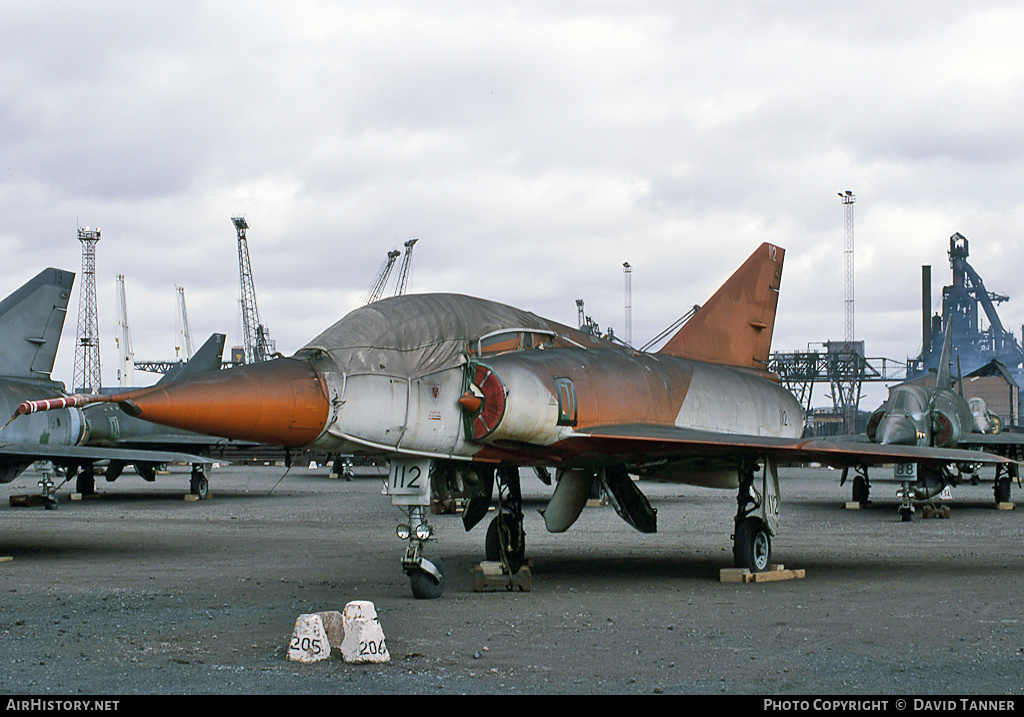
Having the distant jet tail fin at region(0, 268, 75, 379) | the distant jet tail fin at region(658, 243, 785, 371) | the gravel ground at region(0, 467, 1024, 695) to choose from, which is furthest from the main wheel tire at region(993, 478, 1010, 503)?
the distant jet tail fin at region(0, 268, 75, 379)

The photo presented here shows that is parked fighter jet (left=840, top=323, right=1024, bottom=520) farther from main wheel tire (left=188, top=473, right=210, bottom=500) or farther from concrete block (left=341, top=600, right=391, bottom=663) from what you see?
main wheel tire (left=188, top=473, right=210, bottom=500)

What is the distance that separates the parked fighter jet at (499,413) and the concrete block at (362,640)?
8.03ft

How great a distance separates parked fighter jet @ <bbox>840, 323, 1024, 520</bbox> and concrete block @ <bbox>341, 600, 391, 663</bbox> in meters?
18.6

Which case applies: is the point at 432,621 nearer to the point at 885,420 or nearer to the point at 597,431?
the point at 597,431

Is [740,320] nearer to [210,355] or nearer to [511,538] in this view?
[511,538]

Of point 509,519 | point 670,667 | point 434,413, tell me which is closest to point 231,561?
point 509,519

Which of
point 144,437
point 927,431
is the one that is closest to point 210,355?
point 144,437

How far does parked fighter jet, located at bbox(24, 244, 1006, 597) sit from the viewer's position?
9.52 metres

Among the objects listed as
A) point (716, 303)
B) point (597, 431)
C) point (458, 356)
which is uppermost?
point (716, 303)

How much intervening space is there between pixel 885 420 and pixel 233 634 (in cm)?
2110

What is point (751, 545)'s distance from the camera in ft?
42.2

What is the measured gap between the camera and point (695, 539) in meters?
19.0

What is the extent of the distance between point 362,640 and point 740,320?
9.92 metres

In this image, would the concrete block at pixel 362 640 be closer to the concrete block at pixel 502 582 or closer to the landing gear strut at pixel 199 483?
the concrete block at pixel 502 582
